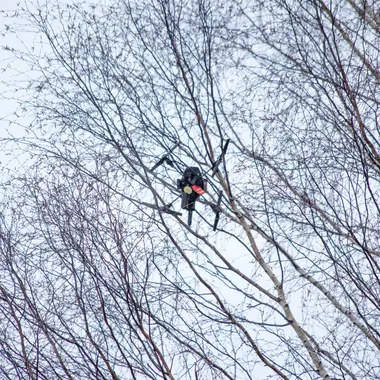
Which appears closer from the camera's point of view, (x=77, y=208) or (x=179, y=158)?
(x=77, y=208)

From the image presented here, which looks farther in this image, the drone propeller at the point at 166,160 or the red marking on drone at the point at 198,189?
the drone propeller at the point at 166,160

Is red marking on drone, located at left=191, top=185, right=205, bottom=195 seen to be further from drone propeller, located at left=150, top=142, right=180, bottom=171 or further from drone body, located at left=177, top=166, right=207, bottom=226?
drone propeller, located at left=150, top=142, right=180, bottom=171

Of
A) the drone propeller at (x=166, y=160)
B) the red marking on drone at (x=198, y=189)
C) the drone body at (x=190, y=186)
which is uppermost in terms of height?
the drone propeller at (x=166, y=160)

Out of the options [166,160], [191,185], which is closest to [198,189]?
[191,185]

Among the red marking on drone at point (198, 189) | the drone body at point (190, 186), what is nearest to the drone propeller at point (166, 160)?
the drone body at point (190, 186)

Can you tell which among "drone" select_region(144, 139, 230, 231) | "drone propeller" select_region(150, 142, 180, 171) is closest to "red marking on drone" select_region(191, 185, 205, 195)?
"drone" select_region(144, 139, 230, 231)

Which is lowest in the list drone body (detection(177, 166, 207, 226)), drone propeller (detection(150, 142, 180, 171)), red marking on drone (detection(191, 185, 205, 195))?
red marking on drone (detection(191, 185, 205, 195))

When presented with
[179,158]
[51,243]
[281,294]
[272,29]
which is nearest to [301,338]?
[281,294]

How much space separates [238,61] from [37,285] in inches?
115

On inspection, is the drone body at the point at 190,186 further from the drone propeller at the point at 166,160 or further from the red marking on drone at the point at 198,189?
the drone propeller at the point at 166,160

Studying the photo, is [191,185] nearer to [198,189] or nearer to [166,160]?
[198,189]

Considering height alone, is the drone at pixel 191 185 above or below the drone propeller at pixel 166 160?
below

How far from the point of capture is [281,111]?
4.68 m

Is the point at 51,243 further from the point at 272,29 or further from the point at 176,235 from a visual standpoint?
the point at 272,29
